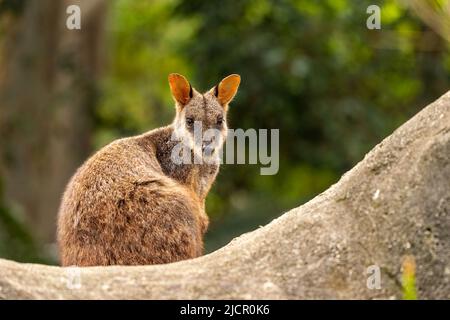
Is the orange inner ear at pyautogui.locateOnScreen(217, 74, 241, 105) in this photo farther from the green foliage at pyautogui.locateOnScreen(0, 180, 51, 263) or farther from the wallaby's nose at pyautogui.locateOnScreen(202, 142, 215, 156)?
the green foliage at pyautogui.locateOnScreen(0, 180, 51, 263)

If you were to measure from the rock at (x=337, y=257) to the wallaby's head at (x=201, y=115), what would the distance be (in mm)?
2190

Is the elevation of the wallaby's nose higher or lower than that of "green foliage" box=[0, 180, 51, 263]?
higher

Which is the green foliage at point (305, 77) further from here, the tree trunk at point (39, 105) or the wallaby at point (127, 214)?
the wallaby at point (127, 214)

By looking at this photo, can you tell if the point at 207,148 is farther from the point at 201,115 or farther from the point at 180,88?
the point at 180,88

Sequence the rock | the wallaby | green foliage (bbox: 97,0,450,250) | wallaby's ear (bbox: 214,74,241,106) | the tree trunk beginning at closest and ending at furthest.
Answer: the rock, the wallaby, wallaby's ear (bbox: 214,74,241,106), green foliage (bbox: 97,0,450,250), the tree trunk

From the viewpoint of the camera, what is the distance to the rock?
633cm

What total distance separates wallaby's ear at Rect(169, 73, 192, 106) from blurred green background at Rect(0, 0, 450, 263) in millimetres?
5762

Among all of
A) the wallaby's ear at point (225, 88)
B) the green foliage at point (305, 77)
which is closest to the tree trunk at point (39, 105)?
the green foliage at point (305, 77)

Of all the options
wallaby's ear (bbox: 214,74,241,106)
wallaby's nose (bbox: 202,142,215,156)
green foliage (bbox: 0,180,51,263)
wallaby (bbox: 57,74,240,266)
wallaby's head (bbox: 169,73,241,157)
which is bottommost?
green foliage (bbox: 0,180,51,263)

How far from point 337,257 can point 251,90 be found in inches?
429

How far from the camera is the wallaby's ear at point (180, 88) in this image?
9.06m

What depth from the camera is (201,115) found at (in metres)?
9.19

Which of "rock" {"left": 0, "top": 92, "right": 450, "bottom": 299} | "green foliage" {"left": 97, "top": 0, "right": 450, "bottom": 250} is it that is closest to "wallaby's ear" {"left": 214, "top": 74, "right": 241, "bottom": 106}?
"rock" {"left": 0, "top": 92, "right": 450, "bottom": 299}
